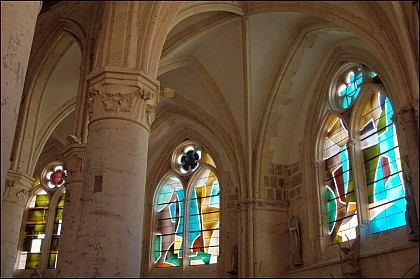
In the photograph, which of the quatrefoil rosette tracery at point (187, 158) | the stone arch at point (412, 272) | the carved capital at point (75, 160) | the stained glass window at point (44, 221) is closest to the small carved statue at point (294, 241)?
the stone arch at point (412, 272)

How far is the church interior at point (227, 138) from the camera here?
7145 mm

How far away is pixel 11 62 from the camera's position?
307 centimetres

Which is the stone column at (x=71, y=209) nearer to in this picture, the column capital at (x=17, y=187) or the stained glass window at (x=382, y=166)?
the column capital at (x=17, y=187)

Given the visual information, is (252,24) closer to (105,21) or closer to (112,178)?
(105,21)

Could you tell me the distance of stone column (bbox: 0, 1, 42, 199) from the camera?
9.80 ft

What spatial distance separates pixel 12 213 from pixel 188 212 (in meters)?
5.05

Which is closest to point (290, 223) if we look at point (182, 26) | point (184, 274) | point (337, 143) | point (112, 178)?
Result: point (337, 143)

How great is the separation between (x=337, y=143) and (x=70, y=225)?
6016 mm

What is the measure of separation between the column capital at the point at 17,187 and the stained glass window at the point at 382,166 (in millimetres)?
7067

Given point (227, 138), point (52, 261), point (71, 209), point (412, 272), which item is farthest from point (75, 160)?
point (52, 261)

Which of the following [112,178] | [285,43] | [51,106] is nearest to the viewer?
[112,178]

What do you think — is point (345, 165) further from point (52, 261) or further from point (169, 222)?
point (52, 261)

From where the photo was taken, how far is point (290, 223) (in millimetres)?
11680

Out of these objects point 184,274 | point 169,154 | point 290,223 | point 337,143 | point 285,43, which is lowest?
point 184,274
